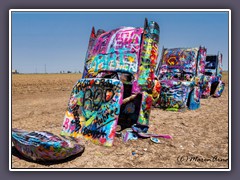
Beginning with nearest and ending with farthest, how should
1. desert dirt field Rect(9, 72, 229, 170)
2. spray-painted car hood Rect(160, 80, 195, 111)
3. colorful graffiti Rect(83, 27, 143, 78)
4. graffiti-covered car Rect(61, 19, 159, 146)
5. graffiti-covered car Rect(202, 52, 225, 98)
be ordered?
1. desert dirt field Rect(9, 72, 229, 170)
2. graffiti-covered car Rect(61, 19, 159, 146)
3. colorful graffiti Rect(83, 27, 143, 78)
4. spray-painted car hood Rect(160, 80, 195, 111)
5. graffiti-covered car Rect(202, 52, 225, 98)

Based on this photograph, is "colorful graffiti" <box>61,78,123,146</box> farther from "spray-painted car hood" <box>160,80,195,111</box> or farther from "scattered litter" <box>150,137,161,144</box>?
"spray-painted car hood" <box>160,80,195,111</box>

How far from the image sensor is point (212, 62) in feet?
56.6

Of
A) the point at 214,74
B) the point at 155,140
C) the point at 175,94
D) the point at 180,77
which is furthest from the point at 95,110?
the point at 214,74

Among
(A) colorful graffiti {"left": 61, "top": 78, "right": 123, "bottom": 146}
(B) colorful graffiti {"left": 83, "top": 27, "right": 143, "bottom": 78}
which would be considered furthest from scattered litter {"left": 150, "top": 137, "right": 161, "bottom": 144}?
(B) colorful graffiti {"left": 83, "top": 27, "right": 143, "bottom": 78}

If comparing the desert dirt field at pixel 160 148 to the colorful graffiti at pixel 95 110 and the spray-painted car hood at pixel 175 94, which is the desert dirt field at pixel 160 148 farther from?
the spray-painted car hood at pixel 175 94

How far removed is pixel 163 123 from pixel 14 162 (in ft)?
16.2

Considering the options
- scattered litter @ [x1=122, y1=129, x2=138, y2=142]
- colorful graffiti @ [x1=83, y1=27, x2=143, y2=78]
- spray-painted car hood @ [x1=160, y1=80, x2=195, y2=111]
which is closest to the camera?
scattered litter @ [x1=122, y1=129, x2=138, y2=142]

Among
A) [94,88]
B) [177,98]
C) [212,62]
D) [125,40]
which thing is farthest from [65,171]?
[212,62]

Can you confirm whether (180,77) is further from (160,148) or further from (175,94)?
(160,148)

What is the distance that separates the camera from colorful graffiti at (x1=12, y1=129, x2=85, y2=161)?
434cm

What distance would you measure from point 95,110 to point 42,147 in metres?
1.97

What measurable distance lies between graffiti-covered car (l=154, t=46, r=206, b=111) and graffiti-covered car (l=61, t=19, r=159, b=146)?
391cm
